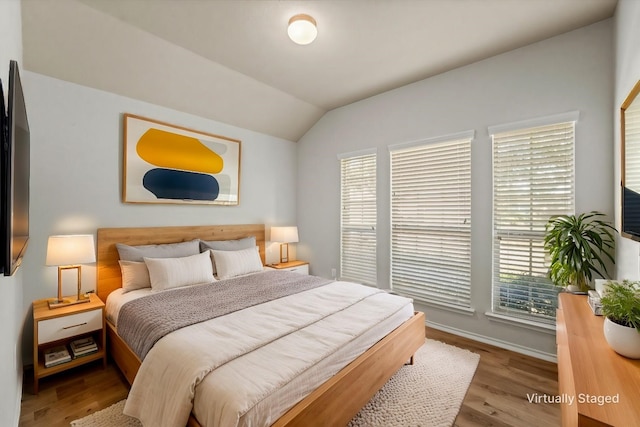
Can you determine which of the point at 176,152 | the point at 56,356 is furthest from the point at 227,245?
the point at 56,356

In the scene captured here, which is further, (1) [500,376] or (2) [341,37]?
(2) [341,37]

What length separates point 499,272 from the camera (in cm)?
287

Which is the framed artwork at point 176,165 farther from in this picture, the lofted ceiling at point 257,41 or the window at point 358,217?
the window at point 358,217

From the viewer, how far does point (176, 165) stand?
3.34 meters

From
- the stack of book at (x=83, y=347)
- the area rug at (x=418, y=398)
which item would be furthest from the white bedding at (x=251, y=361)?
the stack of book at (x=83, y=347)

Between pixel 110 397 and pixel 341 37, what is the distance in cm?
347

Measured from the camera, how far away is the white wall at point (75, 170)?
8.13ft

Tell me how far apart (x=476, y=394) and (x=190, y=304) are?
228 centimetres

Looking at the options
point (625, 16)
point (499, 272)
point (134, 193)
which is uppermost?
point (625, 16)

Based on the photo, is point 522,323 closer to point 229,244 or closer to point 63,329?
point 229,244

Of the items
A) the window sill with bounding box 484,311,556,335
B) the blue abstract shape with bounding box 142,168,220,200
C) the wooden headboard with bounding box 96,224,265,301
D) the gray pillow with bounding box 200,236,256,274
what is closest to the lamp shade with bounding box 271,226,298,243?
the gray pillow with bounding box 200,236,256,274

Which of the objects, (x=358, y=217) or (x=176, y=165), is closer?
(x=176, y=165)

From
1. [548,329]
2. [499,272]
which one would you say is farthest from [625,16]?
[548,329]

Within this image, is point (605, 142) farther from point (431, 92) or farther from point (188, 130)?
point (188, 130)
